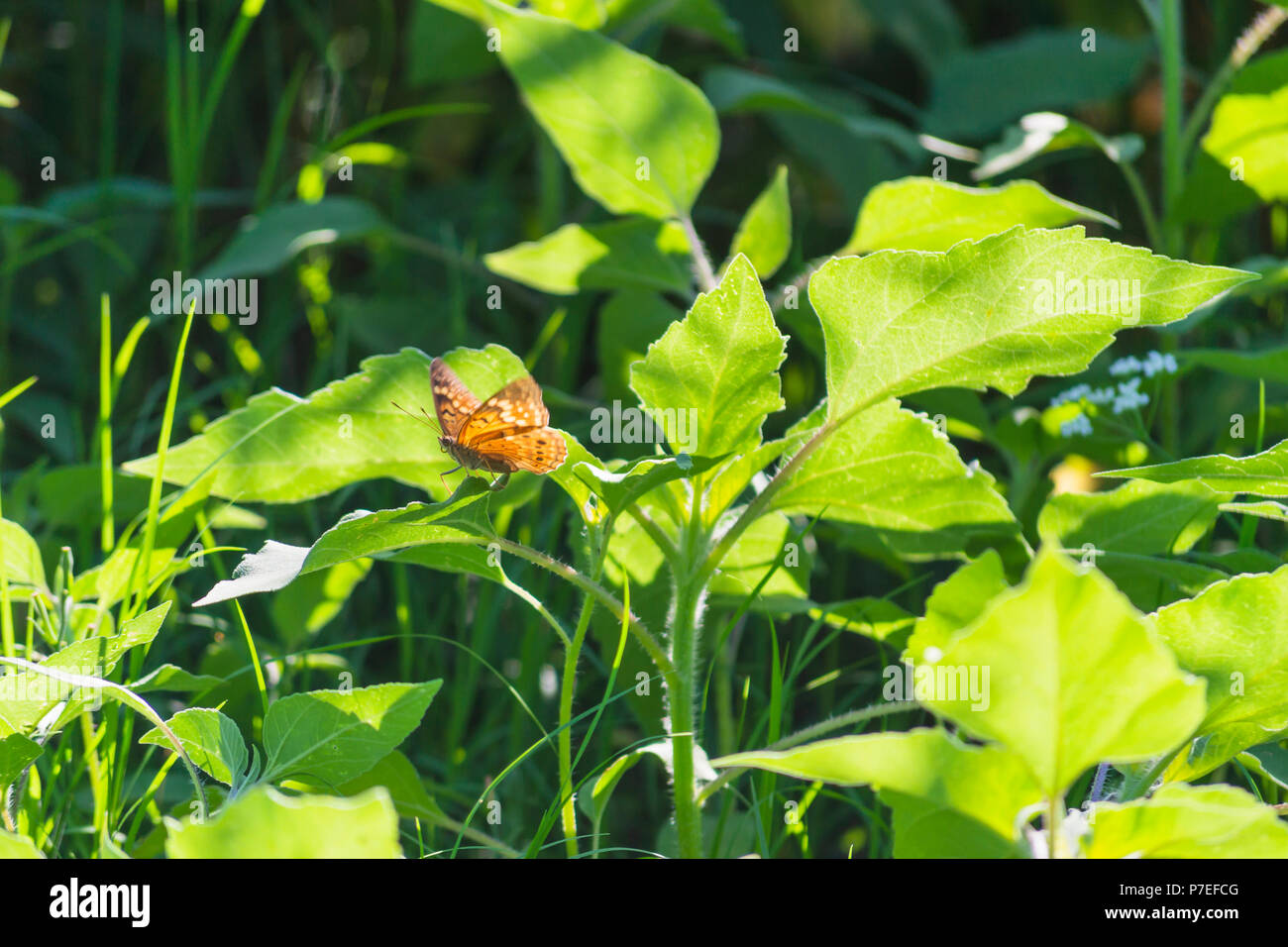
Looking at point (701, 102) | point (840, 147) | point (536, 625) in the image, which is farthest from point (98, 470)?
point (840, 147)

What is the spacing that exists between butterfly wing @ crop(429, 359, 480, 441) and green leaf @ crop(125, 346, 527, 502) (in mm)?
13

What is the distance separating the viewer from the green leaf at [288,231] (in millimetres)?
1438

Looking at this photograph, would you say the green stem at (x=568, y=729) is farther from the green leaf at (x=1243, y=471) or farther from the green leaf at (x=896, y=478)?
the green leaf at (x=1243, y=471)

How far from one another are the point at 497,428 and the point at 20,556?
383 mm

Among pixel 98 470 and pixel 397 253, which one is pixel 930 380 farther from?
pixel 397 253

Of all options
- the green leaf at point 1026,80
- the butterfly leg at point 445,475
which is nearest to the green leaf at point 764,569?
the butterfly leg at point 445,475

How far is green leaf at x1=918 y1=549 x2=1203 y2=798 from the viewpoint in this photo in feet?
1.68

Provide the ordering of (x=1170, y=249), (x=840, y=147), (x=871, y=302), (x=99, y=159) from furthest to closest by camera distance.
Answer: (x=99, y=159) → (x=840, y=147) → (x=1170, y=249) → (x=871, y=302)

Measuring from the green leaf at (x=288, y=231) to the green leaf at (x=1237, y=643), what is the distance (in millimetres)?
1109

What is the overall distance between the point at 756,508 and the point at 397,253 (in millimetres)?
1150

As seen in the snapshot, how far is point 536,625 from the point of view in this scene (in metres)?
1.16

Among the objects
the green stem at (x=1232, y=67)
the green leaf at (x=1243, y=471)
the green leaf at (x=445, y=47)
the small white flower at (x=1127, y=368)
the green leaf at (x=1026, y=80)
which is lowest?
the green leaf at (x=1243, y=471)

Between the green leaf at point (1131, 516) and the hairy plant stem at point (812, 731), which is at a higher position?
the green leaf at point (1131, 516)

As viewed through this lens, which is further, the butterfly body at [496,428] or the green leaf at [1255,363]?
the green leaf at [1255,363]
